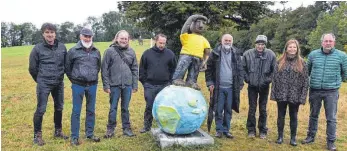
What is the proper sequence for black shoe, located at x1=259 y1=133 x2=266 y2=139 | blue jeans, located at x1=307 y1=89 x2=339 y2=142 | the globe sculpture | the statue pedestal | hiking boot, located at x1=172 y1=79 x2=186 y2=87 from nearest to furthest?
the globe sculpture, the statue pedestal, hiking boot, located at x1=172 y1=79 x2=186 y2=87, blue jeans, located at x1=307 y1=89 x2=339 y2=142, black shoe, located at x1=259 y1=133 x2=266 y2=139

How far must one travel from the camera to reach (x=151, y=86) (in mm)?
7586

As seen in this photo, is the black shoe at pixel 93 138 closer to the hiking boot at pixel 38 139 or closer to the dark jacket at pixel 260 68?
the hiking boot at pixel 38 139

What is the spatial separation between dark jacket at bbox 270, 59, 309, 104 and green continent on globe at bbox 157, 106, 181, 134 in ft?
6.57

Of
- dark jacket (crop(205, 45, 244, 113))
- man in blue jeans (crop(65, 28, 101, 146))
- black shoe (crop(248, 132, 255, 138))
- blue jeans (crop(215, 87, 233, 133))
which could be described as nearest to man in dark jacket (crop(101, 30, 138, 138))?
man in blue jeans (crop(65, 28, 101, 146))

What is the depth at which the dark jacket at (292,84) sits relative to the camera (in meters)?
7.06

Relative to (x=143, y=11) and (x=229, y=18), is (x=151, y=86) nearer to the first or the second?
(x=143, y=11)

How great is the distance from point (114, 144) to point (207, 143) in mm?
1682

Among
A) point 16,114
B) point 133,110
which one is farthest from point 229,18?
point 16,114

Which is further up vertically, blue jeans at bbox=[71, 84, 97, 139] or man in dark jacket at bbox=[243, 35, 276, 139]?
man in dark jacket at bbox=[243, 35, 276, 139]

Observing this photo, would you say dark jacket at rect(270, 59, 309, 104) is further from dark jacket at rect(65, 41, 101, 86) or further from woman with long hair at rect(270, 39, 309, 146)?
dark jacket at rect(65, 41, 101, 86)

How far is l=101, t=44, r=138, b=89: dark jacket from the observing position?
715 cm

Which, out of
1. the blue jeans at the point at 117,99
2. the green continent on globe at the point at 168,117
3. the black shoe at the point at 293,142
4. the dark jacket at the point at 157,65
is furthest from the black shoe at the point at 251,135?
the blue jeans at the point at 117,99

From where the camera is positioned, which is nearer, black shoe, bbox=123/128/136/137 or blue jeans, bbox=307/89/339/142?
blue jeans, bbox=307/89/339/142

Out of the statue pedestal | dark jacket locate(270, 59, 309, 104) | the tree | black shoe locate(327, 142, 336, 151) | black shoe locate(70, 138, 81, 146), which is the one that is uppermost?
the tree
